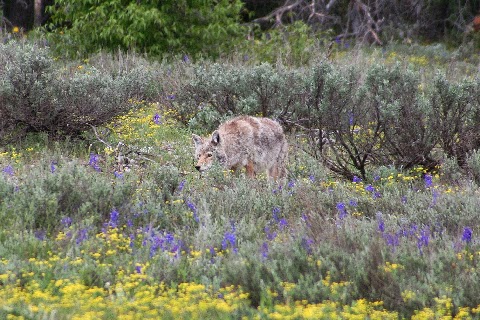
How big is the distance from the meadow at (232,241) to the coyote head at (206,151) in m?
0.21

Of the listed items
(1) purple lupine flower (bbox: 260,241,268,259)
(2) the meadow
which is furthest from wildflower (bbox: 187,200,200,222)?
(1) purple lupine flower (bbox: 260,241,268,259)

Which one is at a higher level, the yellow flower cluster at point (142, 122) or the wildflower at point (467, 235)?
the wildflower at point (467, 235)

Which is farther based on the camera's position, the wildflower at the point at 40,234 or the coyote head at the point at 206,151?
the coyote head at the point at 206,151

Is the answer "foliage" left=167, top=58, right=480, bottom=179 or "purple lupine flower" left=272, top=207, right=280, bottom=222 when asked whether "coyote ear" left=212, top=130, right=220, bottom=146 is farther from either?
"purple lupine flower" left=272, top=207, right=280, bottom=222

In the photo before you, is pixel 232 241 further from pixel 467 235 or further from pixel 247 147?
pixel 247 147

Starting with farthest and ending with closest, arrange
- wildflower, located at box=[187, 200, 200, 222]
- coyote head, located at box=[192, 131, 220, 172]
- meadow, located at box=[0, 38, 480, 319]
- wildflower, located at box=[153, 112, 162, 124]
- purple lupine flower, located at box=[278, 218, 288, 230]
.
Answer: wildflower, located at box=[153, 112, 162, 124], coyote head, located at box=[192, 131, 220, 172], wildflower, located at box=[187, 200, 200, 222], purple lupine flower, located at box=[278, 218, 288, 230], meadow, located at box=[0, 38, 480, 319]

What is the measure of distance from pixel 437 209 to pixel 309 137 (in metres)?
4.09

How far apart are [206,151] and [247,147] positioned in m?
0.52

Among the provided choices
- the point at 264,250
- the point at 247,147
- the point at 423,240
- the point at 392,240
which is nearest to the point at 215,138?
the point at 247,147

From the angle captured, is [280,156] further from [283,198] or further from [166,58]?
[166,58]

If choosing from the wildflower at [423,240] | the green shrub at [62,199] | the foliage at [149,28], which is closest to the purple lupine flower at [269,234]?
the wildflower at [423,240]

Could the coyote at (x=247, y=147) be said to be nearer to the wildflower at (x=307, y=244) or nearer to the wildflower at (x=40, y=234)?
the wildflower at (x=40, y=234)

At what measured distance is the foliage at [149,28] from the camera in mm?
18578

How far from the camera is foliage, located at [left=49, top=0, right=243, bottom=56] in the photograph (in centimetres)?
1858
